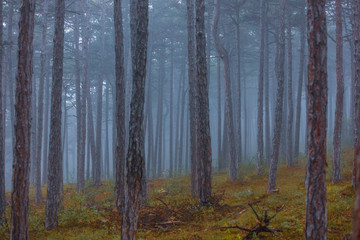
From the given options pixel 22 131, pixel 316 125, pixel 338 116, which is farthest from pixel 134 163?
pixel 338 116

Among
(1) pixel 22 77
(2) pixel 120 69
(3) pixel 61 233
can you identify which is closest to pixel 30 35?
(1) pixel 22 77

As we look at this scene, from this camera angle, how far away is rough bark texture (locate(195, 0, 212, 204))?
10.5 metres

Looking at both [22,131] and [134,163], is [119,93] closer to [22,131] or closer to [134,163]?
[22,131]

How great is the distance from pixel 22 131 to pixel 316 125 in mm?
6455

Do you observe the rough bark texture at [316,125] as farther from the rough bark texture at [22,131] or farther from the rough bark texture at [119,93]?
the rough bark texture at [119,93]

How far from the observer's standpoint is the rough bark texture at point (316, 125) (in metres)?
5.43

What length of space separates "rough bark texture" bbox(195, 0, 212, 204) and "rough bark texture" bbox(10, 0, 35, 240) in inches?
211

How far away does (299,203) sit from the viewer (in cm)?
928

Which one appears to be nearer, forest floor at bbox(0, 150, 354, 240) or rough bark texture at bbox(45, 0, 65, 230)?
forest floor at bbox(0, 150, 354, 240)

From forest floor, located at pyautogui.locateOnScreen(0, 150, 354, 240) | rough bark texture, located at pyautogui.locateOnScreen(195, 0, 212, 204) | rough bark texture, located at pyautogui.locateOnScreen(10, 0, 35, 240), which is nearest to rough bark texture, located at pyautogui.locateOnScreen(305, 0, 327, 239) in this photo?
forest floor, located at pyautogui.locateOnScreen(0, 150, 354, 240)

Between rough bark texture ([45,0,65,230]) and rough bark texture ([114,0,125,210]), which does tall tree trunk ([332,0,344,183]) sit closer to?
rough bark texture ([114,0,125,210])

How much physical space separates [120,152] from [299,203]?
623cm

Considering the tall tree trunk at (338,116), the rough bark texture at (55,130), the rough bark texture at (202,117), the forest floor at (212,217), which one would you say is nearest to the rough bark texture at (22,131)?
the forest floor at (212,217)

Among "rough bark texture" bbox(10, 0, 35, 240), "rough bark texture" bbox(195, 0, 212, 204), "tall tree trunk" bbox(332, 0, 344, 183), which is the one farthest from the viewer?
"tall tree trunk" bbox(332, 0, 344, 183)
